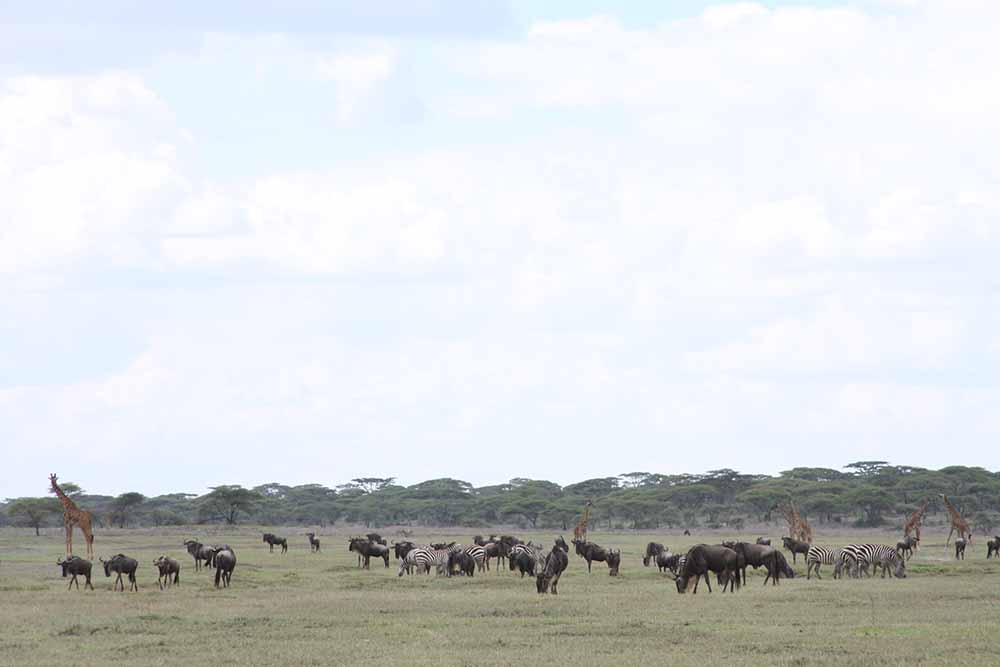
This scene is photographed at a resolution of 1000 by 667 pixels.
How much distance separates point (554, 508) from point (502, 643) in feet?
301

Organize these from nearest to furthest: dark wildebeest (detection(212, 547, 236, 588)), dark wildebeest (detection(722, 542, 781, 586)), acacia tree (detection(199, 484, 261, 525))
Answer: dark wildebeest (detection(722, 542, 781, 586))
dark wildebeest (detection(212, 547, 236, 588))
acacia tree (detection(199, 484, 261, 525))

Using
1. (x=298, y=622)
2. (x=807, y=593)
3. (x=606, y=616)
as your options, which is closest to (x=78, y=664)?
(x=298, y=622)

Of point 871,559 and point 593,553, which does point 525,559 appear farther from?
point 871,559

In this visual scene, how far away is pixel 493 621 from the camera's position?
27.8 metres

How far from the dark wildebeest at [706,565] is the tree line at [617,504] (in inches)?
2308

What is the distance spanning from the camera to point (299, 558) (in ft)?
185

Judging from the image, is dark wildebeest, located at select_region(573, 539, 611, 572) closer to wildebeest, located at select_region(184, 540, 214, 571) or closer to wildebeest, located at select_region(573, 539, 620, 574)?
wildebeest, located at select_region(573, 539, 620, 574)

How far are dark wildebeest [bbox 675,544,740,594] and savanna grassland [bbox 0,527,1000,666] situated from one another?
1.78 feet

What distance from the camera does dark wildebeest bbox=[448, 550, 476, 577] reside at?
141 ft

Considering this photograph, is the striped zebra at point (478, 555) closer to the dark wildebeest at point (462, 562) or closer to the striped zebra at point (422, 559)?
the dark wildebeest at point (462, 562)

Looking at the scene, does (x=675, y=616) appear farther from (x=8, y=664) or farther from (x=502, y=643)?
(x=8, y=664)

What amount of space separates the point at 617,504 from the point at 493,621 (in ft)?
291

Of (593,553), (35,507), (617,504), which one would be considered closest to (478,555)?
(593,553)

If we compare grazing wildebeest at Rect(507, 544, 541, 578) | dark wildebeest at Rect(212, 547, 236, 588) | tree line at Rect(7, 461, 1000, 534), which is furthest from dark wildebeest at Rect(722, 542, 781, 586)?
tree line at Rect(7, 461, 1000, 534)
